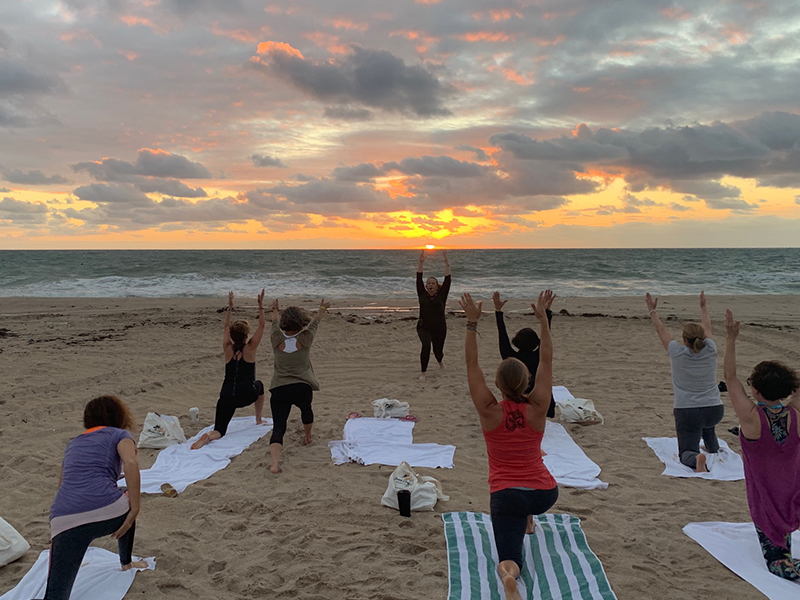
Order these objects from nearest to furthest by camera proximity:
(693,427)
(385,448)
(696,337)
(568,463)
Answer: (696,337) < (693,427) < (568,463) < (385,448)

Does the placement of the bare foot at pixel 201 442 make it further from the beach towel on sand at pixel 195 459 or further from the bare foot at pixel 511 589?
the bare foot at pixel 511 589

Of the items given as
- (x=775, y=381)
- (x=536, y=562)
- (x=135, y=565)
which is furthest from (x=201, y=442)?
(x=775, y=381)

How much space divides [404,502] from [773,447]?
2697 millimetres

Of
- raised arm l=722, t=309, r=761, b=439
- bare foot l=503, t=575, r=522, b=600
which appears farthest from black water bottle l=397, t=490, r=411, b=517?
raised arm l=722, t=309, r=761, b=439

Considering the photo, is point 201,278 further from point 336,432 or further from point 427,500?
point 427,500

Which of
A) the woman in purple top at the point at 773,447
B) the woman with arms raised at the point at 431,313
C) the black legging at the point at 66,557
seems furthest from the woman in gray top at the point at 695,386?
the black legging at the point at 66,557

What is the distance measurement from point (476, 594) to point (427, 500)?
3.87ft

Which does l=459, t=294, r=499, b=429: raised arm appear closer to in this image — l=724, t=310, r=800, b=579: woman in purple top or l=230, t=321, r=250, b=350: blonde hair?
l=724, t=310, r=800, b=579: woman in purple top

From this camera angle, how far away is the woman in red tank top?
3.27 metres

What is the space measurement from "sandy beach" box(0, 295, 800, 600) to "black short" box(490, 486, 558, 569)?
1.65ft

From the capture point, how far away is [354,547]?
155 inches

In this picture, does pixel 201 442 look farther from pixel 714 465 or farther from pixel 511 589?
pixel 714 465

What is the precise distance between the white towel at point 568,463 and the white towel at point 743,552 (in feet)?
3.31

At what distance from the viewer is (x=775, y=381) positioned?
3396 millimetres
